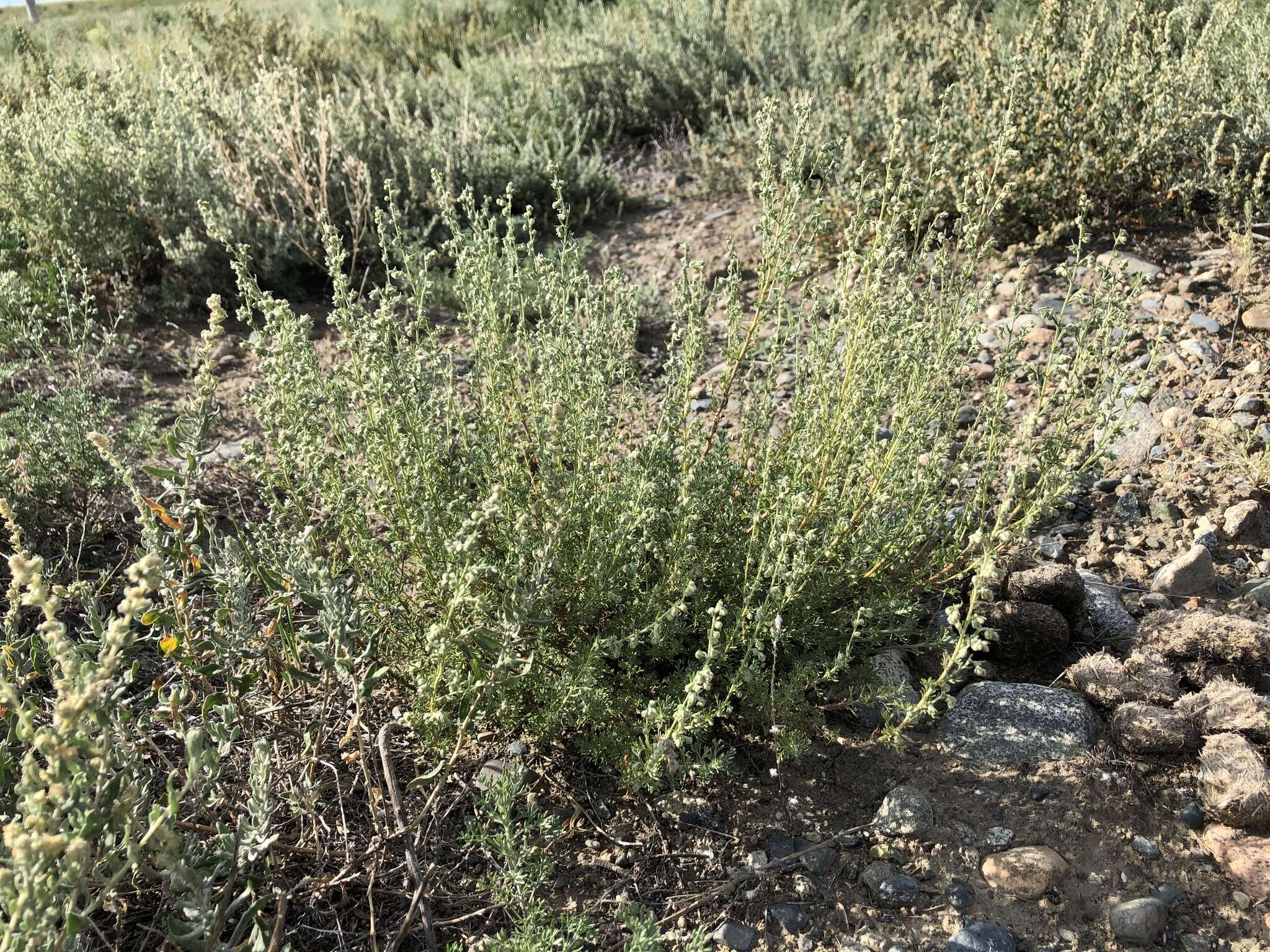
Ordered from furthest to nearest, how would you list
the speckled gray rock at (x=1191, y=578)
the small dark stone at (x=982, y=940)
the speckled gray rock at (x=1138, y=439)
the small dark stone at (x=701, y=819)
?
the speckled gray rock at (x=1138, y=439) < the speckled gray rock at (x=1191, y=578) < the small dark stone at (x=701, y=819) < the small dark stone at (x=982, y=940)

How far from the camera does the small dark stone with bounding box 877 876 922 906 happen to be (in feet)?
7.41

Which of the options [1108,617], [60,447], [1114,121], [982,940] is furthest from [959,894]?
[1114,121]

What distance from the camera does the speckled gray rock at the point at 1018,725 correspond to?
8.35 feet

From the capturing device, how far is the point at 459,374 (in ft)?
14.8

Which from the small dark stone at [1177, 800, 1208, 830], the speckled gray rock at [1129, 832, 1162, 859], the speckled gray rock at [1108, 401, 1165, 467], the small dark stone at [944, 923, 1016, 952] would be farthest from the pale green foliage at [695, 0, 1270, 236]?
the small dark stone at [944, 923, 1016, 952]

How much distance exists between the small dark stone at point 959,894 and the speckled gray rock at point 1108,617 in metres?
1.00

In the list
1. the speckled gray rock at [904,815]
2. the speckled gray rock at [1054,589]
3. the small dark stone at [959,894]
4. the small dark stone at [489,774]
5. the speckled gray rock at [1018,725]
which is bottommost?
the small dark stone at [959,894]

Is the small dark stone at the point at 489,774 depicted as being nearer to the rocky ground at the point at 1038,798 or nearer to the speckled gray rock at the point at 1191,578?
the rocky ground at the point at 1038,798

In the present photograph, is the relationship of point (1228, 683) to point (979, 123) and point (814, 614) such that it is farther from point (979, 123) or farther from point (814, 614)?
point (979, 123)

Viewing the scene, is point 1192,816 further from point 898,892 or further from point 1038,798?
point 898,892

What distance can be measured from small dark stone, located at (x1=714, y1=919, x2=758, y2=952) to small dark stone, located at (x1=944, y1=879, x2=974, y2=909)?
45cm

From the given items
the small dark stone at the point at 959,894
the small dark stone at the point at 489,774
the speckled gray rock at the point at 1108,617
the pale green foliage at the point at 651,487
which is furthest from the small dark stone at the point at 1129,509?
the small dark stone at the point at 489,774

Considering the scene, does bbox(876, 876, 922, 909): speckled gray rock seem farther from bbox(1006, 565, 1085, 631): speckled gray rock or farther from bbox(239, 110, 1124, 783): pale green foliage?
bbox(1006, 565, 1085, 631): speckled gray rock

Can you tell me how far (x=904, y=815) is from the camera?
7.88 ft
